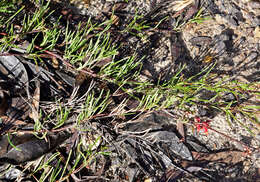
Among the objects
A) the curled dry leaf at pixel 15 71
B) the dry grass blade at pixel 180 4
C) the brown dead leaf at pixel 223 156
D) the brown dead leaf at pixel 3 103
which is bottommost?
the brown dead leaf at pixel 223 156

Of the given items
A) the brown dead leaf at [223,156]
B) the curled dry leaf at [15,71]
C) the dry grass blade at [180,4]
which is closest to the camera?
the curled dry leaf at [15,71]

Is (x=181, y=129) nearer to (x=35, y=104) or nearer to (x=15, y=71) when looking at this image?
(x=35, y=104)

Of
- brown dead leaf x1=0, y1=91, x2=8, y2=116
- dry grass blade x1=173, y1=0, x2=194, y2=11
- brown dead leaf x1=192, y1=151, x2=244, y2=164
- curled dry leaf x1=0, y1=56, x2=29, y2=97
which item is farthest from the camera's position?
dry grass blade x1=173, y1=0, x2=194, y2=11

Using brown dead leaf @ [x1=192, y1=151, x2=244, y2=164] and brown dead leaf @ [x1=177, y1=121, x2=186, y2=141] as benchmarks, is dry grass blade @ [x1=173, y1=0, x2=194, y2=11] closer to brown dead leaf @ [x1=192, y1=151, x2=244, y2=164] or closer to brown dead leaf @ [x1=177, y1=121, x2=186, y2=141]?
brown dead leaf @ [x1=177, y1=121, x2=186, y2=141]

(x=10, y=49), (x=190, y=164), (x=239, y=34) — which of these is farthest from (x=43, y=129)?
(x=239, y=34)

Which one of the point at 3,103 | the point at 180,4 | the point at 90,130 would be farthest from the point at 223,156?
the point at 3,103

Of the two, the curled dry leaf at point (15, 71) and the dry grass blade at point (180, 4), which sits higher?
the dry grass blade at point (180, 4)

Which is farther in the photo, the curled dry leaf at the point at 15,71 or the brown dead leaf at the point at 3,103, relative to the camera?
the curled dry leaf at the point at 15,71

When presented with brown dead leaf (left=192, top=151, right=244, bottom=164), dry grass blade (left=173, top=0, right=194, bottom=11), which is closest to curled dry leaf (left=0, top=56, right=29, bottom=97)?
brown dead leaf (left=192, top=151, right=244, bottom=164)

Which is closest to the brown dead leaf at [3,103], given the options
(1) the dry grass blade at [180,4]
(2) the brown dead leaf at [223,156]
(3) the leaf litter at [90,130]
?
(3) the leaf litter at [90,130]

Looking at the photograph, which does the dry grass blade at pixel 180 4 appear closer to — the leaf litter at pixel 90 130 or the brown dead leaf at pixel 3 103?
the leaf litter at pixel 90 130

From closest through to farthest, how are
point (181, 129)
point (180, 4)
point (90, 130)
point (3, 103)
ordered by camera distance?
1. point (3, 103)
2. point (90, 130)
3. point (181, 129)
4. point (180, 4)
